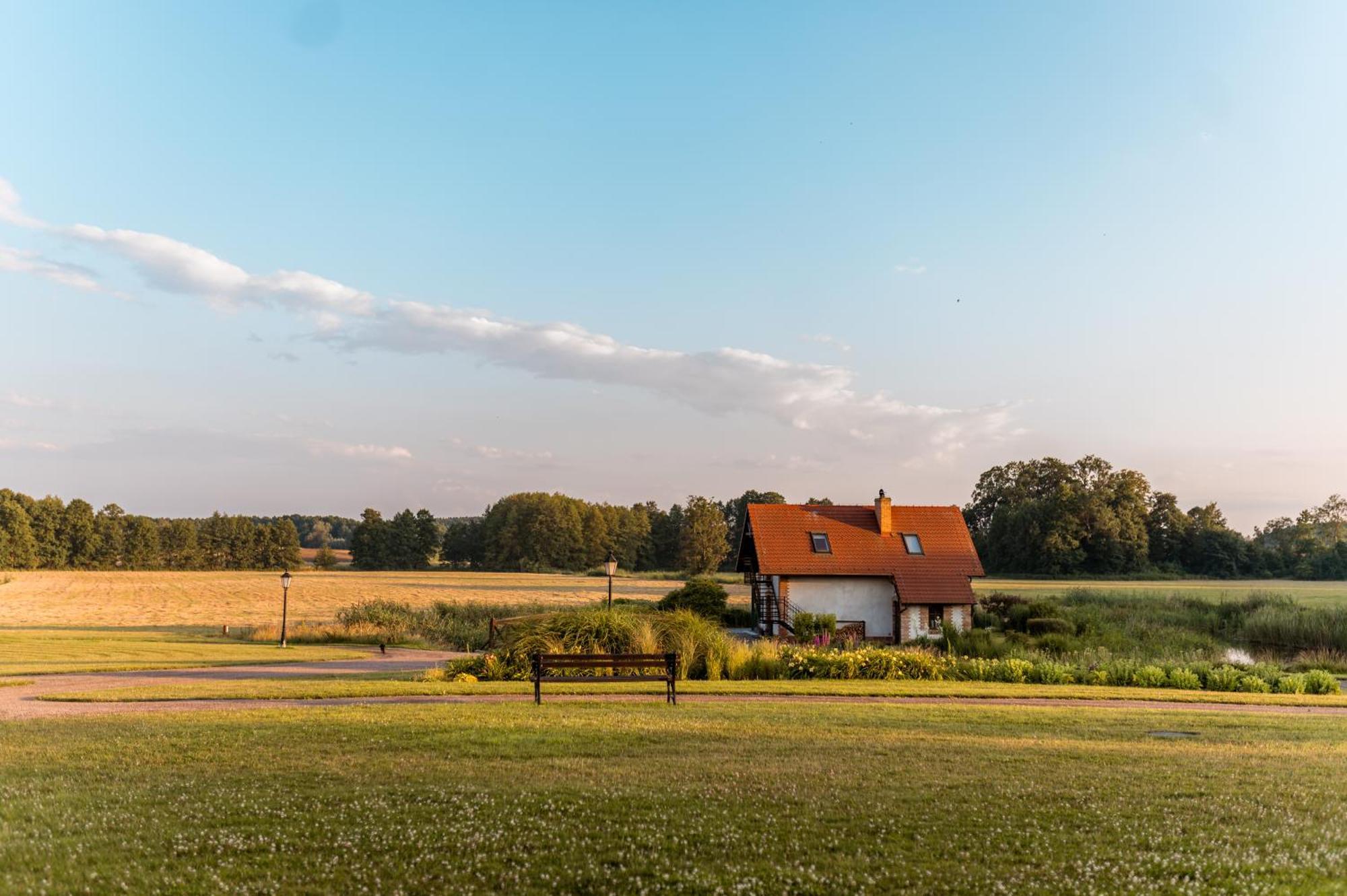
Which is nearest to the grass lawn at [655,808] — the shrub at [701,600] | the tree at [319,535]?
the shrub at [701,600]

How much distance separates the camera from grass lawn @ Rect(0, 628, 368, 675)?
22.0m

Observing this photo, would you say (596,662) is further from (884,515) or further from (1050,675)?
(884,515)

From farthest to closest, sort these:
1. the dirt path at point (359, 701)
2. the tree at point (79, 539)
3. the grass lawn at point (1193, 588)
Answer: the tree at point (79, 539)
the grass lawn at point (1193, 588)
the dirt path at point (359, 701)

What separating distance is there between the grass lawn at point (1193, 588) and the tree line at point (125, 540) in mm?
94976

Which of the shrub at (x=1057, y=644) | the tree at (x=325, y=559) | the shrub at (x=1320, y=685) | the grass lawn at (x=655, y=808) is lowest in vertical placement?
the tree at (x=325, y=559)

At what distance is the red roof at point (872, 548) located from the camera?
3650 centimetres

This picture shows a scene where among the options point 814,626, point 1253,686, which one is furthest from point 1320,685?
point 814,626

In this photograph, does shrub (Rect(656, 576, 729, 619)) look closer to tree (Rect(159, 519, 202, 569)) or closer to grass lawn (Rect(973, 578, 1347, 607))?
grass lawn (Rect(973, 578, 1347, 607))

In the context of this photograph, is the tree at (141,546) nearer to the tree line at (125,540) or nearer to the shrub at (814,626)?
the tree line at (125,540)

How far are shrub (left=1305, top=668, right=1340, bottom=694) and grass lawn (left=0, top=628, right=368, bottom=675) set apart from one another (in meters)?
25.8

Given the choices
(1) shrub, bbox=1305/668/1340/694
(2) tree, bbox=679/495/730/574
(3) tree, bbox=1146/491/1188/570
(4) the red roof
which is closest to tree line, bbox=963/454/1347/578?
(3) tree, bbox=1146/491/1188/570

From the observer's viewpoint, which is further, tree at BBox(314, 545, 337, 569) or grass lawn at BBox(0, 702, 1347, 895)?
tree at BBox(314, 545, 337, 569)

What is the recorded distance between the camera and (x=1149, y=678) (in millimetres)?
20906

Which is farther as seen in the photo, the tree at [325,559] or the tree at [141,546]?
the tree at [325,559]
